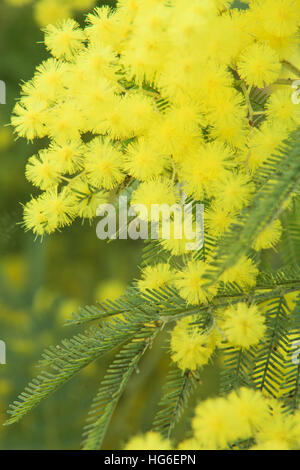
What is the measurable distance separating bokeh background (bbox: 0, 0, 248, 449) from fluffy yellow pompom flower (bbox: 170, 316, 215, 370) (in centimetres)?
39

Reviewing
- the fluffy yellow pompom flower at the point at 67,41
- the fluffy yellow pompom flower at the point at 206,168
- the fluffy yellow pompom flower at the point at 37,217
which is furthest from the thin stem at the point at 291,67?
the fluffy yellow pompom flower at the point at 37,217

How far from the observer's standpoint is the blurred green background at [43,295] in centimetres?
118

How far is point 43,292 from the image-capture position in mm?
1432

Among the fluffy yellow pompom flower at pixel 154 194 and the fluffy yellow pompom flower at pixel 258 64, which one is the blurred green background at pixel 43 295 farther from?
the fluffy yellow pompom flower at pixel 258 64

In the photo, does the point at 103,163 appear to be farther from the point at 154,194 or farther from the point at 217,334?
the point at 217,334

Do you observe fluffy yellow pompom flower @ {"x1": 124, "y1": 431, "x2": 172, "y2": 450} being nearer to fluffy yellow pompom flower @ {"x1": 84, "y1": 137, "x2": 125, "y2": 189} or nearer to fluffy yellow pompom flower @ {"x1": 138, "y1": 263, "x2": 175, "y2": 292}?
fluffy yellow pompom flower @ {"x1": 138, "y1": 263, "x2": 175, "y2": 292}

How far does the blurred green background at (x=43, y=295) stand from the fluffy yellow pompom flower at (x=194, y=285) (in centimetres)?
39

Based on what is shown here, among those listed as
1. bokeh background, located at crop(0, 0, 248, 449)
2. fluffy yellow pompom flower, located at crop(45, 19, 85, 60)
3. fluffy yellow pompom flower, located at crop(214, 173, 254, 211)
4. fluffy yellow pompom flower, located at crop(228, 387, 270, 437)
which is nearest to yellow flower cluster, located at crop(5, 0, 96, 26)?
bokeh background, located at crop(0, 0, 248, 449)

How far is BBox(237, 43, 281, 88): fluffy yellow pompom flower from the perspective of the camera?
668 millimetres

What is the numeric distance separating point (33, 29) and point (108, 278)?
0.74 meters

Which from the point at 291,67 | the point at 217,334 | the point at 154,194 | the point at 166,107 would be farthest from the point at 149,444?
the point at 291,67

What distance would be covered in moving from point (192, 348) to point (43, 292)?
0.88m
